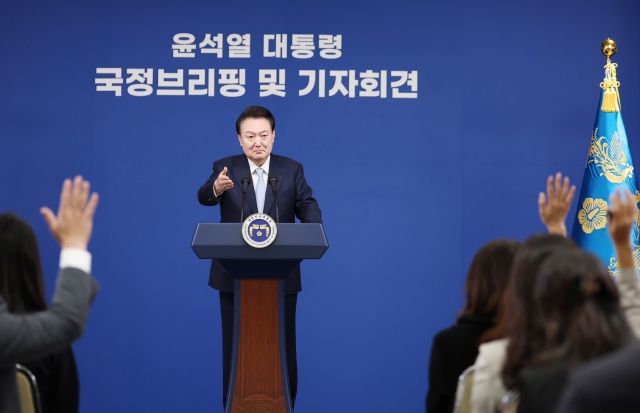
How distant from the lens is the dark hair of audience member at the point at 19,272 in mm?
1571

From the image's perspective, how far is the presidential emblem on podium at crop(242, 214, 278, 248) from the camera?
268cm

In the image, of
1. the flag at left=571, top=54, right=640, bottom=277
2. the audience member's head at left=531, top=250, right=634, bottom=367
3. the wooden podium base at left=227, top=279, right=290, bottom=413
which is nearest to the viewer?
the audience member's head at left=531, top=250, right=634, bottom=367

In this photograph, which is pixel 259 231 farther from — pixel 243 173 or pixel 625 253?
pixel 625 253

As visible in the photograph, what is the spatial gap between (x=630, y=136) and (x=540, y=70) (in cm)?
66

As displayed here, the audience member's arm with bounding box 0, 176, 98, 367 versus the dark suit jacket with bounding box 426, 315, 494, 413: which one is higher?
the audience member's arm with bounding box 0, 176, 98, 367

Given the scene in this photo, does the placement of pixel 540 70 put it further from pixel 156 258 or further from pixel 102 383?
pixel 102 383

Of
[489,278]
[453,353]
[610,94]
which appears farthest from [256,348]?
[610,94]

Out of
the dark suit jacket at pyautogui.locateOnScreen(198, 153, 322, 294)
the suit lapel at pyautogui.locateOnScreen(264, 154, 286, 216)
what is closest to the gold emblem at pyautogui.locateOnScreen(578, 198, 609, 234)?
the dark suit jacket at pyautogui.locateOnScreen(198, 153, 322, 294)

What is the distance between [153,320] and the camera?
15.2 ft

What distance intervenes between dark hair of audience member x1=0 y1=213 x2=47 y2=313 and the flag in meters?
2.93

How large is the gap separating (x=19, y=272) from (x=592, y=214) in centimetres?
304

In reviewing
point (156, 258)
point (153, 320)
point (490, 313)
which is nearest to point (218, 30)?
point (156, 258)

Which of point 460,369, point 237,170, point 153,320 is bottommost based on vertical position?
point 153,320

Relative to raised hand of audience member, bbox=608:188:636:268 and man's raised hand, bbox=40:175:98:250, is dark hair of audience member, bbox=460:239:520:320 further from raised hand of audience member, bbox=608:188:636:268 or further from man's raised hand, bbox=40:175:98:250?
man's raised hand, bbox=40:175:98:250
